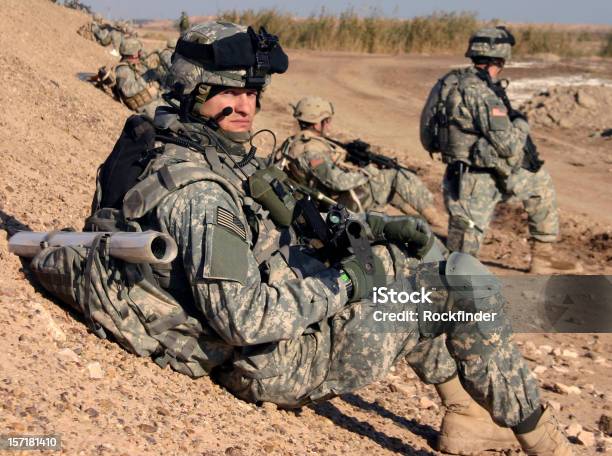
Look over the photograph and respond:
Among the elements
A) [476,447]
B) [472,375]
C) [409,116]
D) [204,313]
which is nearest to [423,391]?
[476,447]

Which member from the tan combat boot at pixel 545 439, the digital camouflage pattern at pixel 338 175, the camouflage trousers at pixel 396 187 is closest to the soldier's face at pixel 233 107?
the tan combat boot at pixel 545 439

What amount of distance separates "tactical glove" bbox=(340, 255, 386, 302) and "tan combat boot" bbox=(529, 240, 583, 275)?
478 centimetres

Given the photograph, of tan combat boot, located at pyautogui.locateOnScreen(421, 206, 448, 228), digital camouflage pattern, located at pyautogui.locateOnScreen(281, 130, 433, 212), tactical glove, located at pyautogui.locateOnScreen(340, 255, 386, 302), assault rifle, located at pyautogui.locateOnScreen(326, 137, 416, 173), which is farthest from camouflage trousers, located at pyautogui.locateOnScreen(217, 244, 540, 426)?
tan combat boot, located at pyautogui.locateOnScreen(421, 206, 448, 228)

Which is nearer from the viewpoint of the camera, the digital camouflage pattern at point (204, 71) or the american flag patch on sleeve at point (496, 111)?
the digital camouflage pattern at point (204, 71)

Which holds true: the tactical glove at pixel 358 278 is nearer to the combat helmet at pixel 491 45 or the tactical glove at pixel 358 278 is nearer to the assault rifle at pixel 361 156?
the combat helmet at pixel 491 45

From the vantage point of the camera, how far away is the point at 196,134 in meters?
3.42

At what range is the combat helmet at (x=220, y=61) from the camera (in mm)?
3398

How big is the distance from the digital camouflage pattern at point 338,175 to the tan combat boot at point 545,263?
1208 millimetres

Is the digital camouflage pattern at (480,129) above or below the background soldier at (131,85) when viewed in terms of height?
above

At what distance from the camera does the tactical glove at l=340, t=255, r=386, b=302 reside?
331cm

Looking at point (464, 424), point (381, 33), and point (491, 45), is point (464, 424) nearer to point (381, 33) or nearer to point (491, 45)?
point (491, 45)

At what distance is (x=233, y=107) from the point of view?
3.49 metres

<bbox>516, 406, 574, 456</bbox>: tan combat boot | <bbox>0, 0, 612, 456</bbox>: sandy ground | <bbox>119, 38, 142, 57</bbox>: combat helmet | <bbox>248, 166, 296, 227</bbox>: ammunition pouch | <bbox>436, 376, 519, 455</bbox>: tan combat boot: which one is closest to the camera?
<bbox>0, 0, 612, 456</bbox>: sandy ground

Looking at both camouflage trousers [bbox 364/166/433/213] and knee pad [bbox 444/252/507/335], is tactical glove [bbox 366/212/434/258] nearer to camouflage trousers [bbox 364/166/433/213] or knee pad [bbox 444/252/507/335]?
knee pad [bbox 444/252/507/335]
